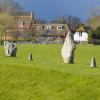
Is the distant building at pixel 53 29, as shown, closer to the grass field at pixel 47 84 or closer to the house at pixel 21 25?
the house at pixel 21 25

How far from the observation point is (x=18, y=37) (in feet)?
424

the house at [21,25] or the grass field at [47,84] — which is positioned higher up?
the house at [21,25]

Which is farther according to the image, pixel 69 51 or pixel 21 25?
pixel 21 25

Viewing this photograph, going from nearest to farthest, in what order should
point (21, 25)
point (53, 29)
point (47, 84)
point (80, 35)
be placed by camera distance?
point (47, 84), point (21, 25), point (80, 35), point (53, 29)

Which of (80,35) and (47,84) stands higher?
(47,84)

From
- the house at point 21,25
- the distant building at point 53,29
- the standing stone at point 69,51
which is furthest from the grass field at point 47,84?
the distant building at point 53,29

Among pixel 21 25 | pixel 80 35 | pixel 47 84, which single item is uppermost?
pixel 21 25

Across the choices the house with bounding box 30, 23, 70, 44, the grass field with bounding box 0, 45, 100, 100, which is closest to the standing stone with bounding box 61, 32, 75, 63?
the grass field with bounding box 0, 45, 100, 100

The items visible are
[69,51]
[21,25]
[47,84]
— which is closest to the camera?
[47,84]

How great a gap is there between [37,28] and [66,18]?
101 ft

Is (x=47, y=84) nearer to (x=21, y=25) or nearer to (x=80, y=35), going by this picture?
(x=21, y=25)

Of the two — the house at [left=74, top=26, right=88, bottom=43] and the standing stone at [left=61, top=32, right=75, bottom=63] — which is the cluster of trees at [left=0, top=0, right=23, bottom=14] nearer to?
the house at [left=74, top=26, right=88, bottom=43]

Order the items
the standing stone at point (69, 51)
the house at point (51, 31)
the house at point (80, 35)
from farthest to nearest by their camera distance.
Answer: the house at point (80, 35) < the house at point (51, 31) < the standing stone at point (69, 51)

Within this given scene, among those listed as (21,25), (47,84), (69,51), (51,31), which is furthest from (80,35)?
(47,84)
